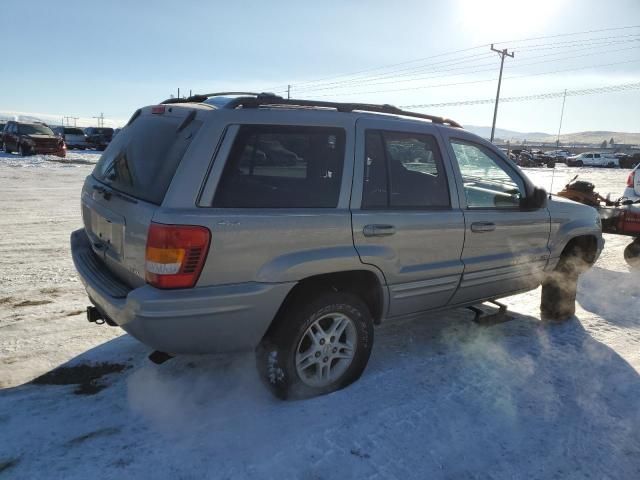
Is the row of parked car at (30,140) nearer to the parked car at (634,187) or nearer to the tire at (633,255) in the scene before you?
the parked car at (634,187)

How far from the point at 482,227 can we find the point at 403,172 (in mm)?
869

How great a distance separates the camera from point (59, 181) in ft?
48.3

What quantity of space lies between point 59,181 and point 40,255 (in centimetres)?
971

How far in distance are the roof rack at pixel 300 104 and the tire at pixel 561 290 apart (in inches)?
78.3

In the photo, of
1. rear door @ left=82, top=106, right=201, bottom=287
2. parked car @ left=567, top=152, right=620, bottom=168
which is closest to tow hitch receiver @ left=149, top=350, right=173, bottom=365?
rear door @ left=82, top=106, right=201, bottom=287

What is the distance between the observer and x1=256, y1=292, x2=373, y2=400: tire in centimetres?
305

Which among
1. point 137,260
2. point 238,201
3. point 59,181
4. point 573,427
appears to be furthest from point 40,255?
point 59,181

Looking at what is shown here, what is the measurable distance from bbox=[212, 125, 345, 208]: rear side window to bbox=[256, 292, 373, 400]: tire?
67 cm

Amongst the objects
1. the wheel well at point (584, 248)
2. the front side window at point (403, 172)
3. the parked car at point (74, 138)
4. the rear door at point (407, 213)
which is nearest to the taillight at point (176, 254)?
the rear door at point (407, 213)

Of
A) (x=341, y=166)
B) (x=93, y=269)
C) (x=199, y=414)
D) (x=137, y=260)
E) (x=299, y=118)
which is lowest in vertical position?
(x=199, y=414)

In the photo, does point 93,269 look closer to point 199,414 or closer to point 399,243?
point 199,414

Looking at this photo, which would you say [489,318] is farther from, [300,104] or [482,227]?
[300,104]

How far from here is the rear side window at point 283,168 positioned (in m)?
2.81

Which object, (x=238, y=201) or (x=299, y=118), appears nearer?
(x=238, y=201)
